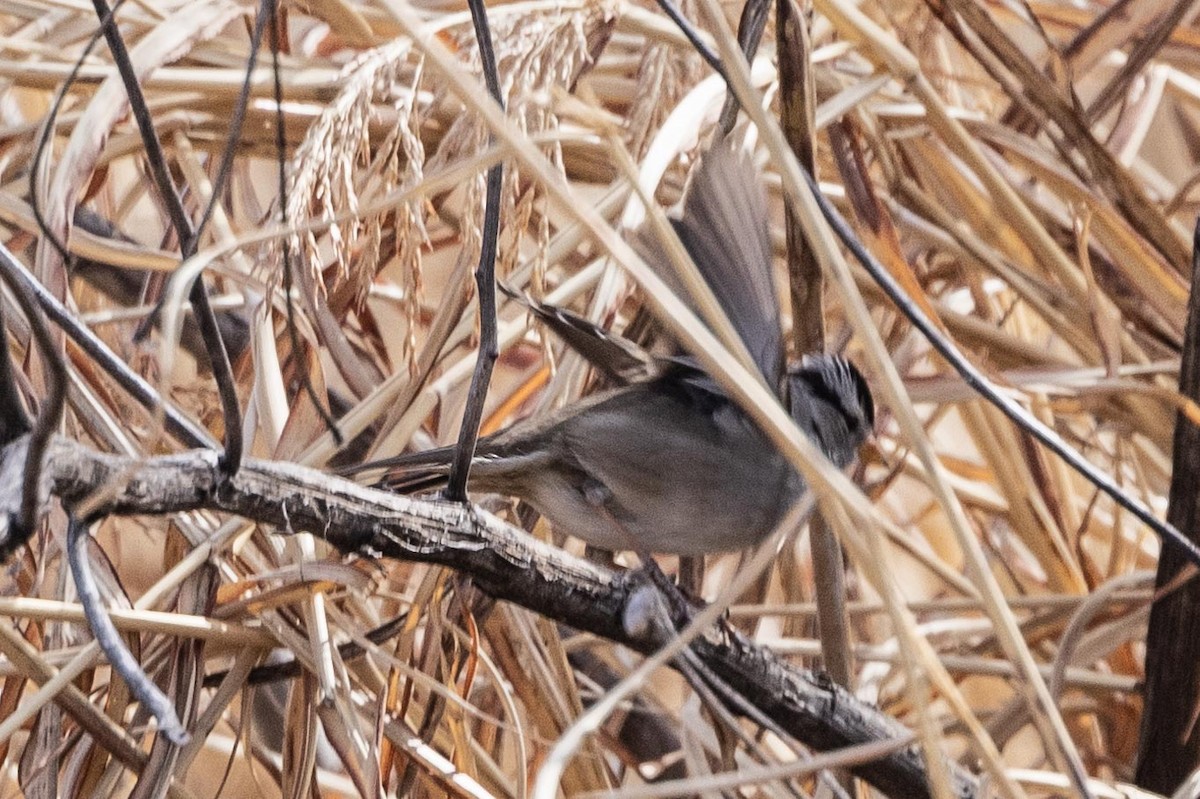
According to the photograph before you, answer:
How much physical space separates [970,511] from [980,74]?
1.94ft

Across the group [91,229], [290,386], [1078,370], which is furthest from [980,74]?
[91,229]

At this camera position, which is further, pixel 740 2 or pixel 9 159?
pixel 740 2

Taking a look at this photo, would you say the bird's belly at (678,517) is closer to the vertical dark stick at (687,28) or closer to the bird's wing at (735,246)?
the bird's wing at (735,246)

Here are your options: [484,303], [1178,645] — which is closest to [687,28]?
[484,303]

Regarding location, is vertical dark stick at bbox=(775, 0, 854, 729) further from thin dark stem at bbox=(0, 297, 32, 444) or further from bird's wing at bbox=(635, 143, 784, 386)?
thin dark stem at bbox=(0, 297, 32, 444)

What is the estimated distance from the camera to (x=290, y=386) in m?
1.23

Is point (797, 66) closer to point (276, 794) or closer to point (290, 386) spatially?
point (290, 386)

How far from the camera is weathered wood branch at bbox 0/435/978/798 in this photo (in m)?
0.48

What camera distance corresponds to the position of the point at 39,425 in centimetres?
43

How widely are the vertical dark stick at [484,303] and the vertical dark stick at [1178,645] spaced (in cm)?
65

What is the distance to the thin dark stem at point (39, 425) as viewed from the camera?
1.38 ft

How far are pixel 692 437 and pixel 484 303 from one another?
55 centimetres

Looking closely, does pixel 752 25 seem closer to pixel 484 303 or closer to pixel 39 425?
pixel 484 303

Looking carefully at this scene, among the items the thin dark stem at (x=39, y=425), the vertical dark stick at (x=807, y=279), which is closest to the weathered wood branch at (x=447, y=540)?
the thin dark stem at (x=39, y=425)
